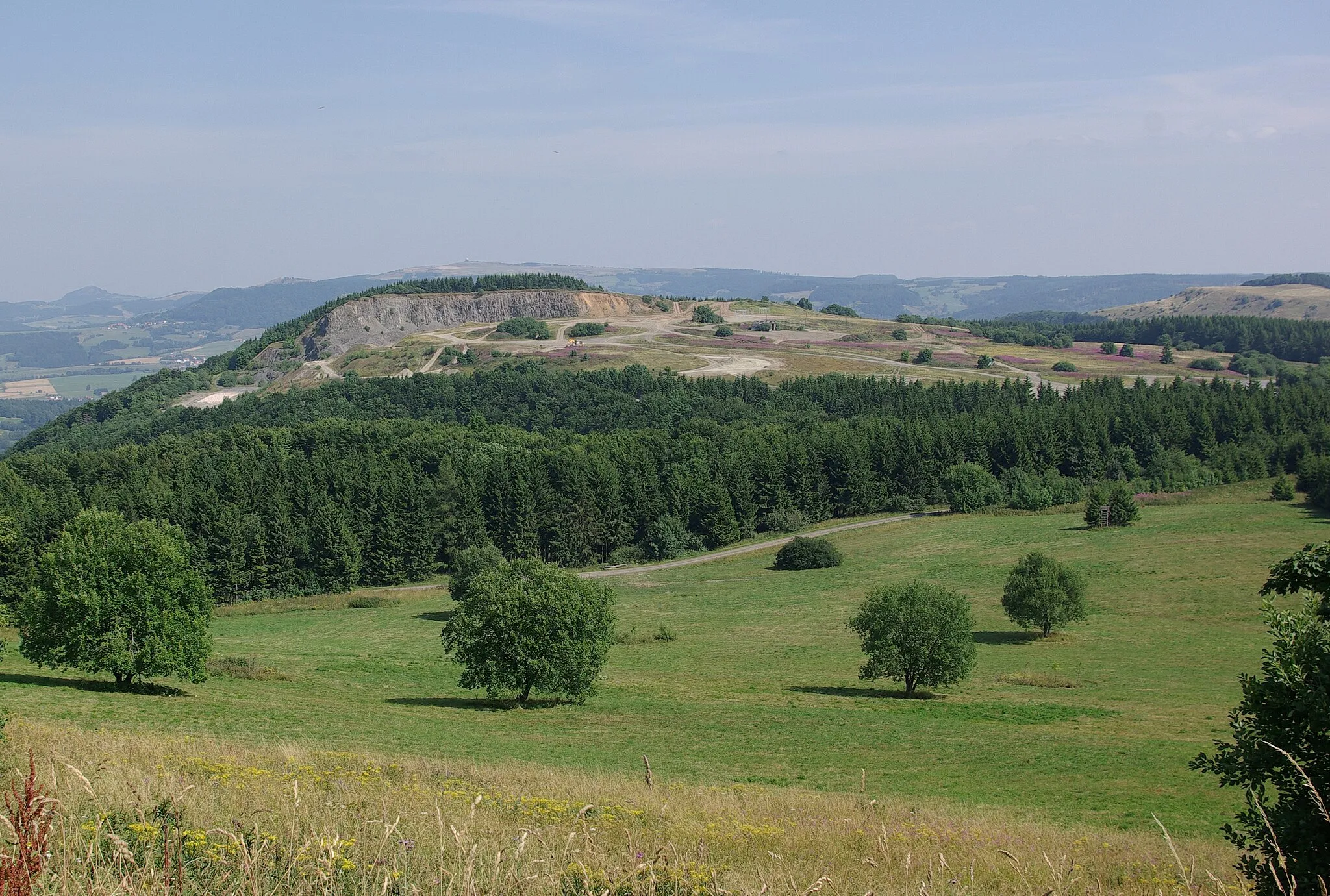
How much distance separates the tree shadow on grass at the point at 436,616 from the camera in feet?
224

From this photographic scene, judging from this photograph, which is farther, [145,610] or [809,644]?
[809,644]

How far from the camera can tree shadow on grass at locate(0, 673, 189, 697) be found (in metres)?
34.2

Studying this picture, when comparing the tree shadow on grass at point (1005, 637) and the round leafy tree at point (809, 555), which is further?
the round leafy tree at point (809, 555)

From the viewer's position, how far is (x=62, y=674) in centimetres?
3797

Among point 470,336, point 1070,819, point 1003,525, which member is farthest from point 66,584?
point 470,336

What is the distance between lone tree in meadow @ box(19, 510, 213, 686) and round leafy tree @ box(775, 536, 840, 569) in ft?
180

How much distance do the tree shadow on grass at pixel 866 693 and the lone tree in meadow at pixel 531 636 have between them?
10602mm

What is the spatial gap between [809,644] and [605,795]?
143 feet

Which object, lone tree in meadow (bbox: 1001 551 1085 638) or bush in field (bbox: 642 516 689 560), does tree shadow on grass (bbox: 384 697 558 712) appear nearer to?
lone tree in meadow (bbox: 1001 551 1085 638)

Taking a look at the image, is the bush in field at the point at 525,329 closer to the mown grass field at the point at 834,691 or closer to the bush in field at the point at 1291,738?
the mown grass field at the point at 834,691

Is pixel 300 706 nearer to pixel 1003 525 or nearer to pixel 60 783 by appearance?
pixel 60 783

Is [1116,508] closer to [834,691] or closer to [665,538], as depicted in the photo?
[665,538]

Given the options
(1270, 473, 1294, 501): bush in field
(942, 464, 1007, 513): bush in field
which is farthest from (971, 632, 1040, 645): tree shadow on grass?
(1270, 473, 1294, 501): bush in field

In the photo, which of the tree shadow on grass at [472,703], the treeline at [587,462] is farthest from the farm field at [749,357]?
the tree shadow on grass at [472,703]
